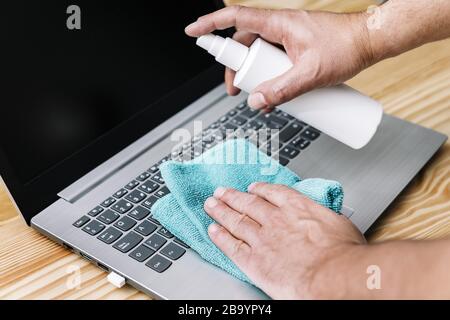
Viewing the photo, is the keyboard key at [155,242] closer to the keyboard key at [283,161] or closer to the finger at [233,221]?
the finger at [233,221]

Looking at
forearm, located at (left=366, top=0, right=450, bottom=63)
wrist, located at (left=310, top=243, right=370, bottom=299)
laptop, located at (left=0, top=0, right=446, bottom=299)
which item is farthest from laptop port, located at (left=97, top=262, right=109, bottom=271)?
forearm, located at (left=366, top=0, right=450, bottom=63)

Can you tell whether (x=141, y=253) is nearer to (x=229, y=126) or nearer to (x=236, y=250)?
(x=236, y=250)

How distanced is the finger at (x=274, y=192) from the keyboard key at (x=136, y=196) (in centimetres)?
13

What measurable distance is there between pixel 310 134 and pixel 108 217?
0.29 metres

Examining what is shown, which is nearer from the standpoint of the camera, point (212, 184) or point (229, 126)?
point (212, 184)

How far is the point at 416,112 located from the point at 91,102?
473mm

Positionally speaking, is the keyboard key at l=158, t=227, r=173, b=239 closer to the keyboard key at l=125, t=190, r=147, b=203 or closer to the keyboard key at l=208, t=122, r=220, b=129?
the keyboard key at l=125, t=190, r=147, b=203

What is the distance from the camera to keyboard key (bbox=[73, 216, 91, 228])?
684 mm

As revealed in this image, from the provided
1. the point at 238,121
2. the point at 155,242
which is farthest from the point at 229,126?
the point at 155,242

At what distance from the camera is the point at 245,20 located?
0.77 metres

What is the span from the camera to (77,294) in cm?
64

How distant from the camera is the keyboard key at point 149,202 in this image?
70cm

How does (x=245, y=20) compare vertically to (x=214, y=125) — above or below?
above

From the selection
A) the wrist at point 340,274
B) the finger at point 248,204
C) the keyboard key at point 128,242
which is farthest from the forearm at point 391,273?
the keyboard key at point 128,242
